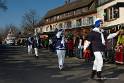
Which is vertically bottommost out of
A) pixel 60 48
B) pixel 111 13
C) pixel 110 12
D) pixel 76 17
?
pixel 60 48

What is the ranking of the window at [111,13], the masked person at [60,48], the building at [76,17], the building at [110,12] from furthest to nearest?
the building at [76,17] < the window at [111,13] < the building at [110,12] < the masked person at [60,48]

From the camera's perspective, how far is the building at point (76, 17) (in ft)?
199

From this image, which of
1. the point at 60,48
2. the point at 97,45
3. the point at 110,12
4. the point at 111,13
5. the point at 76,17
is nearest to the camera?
the point at 97,45

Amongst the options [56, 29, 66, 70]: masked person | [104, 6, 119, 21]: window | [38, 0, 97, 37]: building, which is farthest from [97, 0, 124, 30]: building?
[56, 29, 66, 70]: masked person

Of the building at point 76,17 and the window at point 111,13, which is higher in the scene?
the building at point 76,17

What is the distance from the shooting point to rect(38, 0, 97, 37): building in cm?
6065

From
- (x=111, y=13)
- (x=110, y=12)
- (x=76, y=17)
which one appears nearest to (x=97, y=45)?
(x=111, y=13)

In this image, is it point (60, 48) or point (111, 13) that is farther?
point (111, 13)

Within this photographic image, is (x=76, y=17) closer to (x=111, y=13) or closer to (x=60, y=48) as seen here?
(x=111, y=13)

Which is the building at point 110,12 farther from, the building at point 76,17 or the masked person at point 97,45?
the masked person at point 97,45

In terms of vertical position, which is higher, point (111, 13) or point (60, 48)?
point (111, 13)

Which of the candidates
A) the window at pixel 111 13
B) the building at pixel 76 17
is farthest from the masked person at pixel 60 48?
the building at pixel 76 17

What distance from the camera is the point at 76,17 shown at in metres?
74.8

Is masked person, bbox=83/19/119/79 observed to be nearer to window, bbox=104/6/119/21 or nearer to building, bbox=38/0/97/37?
window, bbox=104/6/119/21
